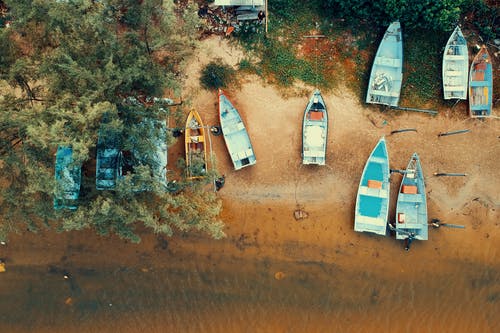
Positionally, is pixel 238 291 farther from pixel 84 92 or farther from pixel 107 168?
pixel 84 92

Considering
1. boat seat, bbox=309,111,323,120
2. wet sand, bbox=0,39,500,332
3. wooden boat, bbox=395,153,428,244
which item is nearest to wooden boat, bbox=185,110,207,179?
wet sand, bbox=0,39,500,332

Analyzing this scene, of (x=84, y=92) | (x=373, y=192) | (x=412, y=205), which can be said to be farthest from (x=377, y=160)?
(x=84, y=92)

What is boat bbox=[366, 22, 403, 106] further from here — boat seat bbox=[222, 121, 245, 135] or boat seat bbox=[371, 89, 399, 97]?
boat seat bbox=[222, 121, 245, 135]

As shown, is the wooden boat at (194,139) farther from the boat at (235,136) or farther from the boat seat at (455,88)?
the boat seat at (455,88)

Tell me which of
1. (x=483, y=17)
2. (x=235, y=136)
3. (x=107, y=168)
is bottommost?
(x=107, y=168)

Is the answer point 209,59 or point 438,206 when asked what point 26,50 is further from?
point 438,206

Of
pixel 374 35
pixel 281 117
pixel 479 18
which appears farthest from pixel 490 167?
pixel 281 117
